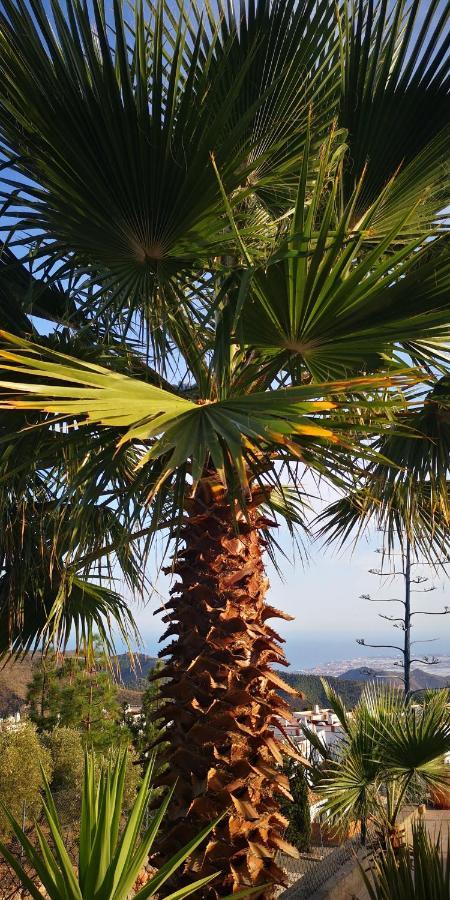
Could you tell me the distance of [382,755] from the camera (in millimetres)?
4918

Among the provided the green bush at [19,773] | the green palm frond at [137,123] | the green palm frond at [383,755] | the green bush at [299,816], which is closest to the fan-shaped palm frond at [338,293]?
the green palm frond at [137,123]

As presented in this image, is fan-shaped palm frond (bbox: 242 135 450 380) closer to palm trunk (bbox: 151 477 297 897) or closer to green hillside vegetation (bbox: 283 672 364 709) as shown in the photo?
palm trunk (bbox: 151 477 297 897)

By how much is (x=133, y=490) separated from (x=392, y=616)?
38.9ft

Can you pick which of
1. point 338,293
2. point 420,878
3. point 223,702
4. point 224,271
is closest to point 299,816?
point 223,702

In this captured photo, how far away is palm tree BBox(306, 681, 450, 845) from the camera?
4.74 metres

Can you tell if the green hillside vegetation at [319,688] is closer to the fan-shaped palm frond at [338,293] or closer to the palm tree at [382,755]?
the palm tree at [382,755]

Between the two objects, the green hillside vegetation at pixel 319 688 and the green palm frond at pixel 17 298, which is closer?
the green palm frond at pixel 17 298

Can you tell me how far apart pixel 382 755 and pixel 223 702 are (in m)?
2.58

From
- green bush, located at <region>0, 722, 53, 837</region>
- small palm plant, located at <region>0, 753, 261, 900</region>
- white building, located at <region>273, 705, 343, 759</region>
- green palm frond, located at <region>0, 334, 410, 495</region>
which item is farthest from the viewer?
green bush, located at <region>0, 722, 53, 837</region>

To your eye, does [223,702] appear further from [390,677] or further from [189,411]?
[390,677]

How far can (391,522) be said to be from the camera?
568 centimetres

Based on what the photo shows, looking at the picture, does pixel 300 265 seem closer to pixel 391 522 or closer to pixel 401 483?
pixel 401 483

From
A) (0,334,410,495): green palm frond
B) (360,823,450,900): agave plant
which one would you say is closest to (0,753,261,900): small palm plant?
(360,823,450,900): agave plant

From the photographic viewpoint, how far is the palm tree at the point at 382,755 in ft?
15.6
